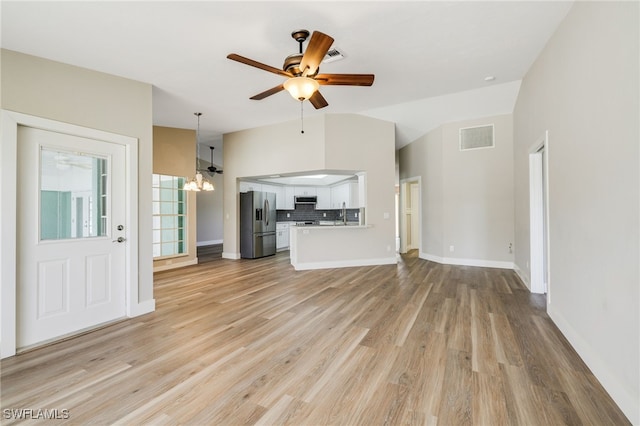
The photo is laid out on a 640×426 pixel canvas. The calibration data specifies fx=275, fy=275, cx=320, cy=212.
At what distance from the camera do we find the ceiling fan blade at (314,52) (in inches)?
85.7

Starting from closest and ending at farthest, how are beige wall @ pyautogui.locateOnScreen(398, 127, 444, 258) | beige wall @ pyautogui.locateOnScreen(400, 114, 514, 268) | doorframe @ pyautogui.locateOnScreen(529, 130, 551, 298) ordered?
→ 1. doorframe @ pyautogui.locateOnScreen(529, 130, 551, 298)
2. beige wall @ pyautogui.locateOnScreen(400, 114, 514, 268)
3. beige wall @ pyautogui.locateOnScreen(398, 127, 444, 258)

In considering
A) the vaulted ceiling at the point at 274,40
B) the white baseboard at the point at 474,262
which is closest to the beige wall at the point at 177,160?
the vaulted ceiling at the point at 274,40

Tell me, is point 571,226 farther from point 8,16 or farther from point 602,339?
point 8,16

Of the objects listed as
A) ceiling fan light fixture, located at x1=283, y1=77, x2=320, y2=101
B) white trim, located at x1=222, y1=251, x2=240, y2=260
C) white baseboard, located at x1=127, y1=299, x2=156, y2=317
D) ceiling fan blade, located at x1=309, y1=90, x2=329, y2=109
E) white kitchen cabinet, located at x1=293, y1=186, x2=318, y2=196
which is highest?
ceiling fan blade, located at x1=309, y1=90, x2=329, y2=109

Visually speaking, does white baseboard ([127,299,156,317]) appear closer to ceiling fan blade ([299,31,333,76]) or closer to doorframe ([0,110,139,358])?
doorframe ([0,110,139,358])

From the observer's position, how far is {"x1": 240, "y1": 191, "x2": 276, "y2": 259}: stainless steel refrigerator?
7.03 meters

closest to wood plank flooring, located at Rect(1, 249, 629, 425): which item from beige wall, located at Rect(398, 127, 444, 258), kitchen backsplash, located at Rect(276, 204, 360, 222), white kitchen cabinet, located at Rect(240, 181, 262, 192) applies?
beige wall, located at Rect(398, 127, 444, 258)

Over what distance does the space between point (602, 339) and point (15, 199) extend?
4.95 m

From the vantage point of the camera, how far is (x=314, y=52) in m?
2.35

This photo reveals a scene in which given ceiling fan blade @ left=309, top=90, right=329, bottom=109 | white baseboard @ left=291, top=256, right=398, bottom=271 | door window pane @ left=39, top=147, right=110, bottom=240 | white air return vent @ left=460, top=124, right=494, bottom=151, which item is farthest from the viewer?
white baseboard @ left=291, top=256, right=398, bottom=271

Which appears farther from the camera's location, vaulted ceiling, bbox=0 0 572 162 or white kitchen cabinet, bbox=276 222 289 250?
white kitchen cabinet, bbox=276 222 289 250

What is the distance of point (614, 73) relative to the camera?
1812mm

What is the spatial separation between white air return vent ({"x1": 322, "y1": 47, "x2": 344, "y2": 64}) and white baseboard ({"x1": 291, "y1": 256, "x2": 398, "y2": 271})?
3871 mm

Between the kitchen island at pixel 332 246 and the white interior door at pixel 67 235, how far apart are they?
10.4 ft
